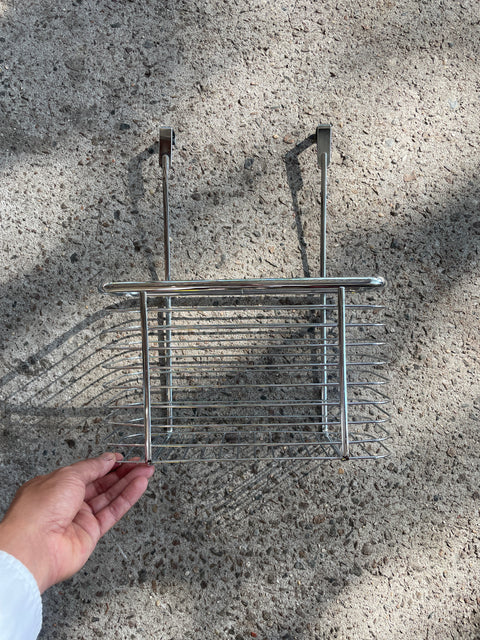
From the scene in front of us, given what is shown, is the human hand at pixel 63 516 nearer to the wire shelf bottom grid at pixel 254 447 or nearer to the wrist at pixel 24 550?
the wrist at pixel 24 550

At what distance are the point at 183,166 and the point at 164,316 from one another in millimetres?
348

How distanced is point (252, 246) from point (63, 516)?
0.66 meters

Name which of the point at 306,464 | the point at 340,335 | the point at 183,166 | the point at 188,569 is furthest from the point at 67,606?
the point at 183,166

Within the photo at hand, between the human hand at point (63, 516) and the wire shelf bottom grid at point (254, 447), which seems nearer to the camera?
the human hand at point (63, 516)

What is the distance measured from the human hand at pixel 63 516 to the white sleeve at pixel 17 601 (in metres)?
0.02

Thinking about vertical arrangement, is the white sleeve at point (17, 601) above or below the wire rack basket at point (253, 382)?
below

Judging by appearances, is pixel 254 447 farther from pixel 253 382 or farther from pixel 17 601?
pixel 17 601

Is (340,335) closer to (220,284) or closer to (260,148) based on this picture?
(220,284)

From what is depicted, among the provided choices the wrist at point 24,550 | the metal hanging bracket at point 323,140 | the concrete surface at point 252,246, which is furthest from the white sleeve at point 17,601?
the metal hanging bracket at point 323,140

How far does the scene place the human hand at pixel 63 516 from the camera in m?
0.79

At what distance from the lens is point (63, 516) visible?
822 mm

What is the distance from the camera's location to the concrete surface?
1055 millimetres

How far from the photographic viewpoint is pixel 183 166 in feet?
3.57

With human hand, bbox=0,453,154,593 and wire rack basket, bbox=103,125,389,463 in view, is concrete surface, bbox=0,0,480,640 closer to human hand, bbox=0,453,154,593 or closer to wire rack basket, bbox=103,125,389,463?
wire rack basket, bbox=103,125,389,463
